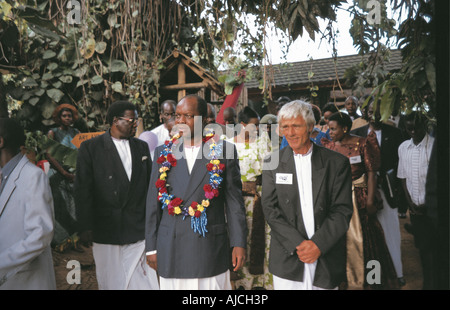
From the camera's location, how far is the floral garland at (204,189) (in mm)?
2715

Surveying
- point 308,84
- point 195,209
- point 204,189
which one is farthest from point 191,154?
point 308,84

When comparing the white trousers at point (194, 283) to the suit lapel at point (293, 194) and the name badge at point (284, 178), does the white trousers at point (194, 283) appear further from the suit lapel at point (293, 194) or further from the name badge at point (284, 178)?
the name badge at point (284, 178)

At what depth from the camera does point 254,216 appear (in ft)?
13.5

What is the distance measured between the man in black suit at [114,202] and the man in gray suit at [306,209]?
4.60 ft

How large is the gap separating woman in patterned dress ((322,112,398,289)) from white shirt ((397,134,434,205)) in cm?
41

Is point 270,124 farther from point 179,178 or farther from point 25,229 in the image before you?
point 25,229

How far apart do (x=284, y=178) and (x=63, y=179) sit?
4325 mm

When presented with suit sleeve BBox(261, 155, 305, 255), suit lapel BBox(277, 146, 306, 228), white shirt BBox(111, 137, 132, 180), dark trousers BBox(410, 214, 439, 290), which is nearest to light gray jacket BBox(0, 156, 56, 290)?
white shirt BBox(111, 137, 132, 180)

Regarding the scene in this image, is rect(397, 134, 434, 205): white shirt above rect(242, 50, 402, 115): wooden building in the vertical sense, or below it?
below

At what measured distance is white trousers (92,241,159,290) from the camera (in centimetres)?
354

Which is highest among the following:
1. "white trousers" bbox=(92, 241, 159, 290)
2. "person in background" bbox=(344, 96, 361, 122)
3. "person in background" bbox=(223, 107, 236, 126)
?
"person in background" bbox=(344, 96, 361, 122)

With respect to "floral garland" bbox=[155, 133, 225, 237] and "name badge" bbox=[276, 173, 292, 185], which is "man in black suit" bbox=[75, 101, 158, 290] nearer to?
"floral garland" bbox=[155, 133, 225, 237]
